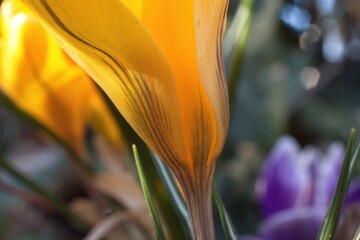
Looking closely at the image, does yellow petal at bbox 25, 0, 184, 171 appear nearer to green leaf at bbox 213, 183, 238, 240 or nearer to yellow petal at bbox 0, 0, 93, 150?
green leaf at bbox 213, 183, 238, 240

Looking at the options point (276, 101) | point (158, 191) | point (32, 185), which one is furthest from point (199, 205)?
point (276, 101)

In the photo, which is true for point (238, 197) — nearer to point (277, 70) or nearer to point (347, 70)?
point (277, 70)

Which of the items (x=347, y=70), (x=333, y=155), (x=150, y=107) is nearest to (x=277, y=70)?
(x=347, y=70)

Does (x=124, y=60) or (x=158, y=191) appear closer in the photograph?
(x=124, y=60)

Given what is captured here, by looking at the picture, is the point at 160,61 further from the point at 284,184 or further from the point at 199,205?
the point at 284,184

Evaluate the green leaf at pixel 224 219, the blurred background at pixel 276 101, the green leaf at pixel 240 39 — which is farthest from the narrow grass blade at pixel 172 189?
the blurred background at pixel 276 101
